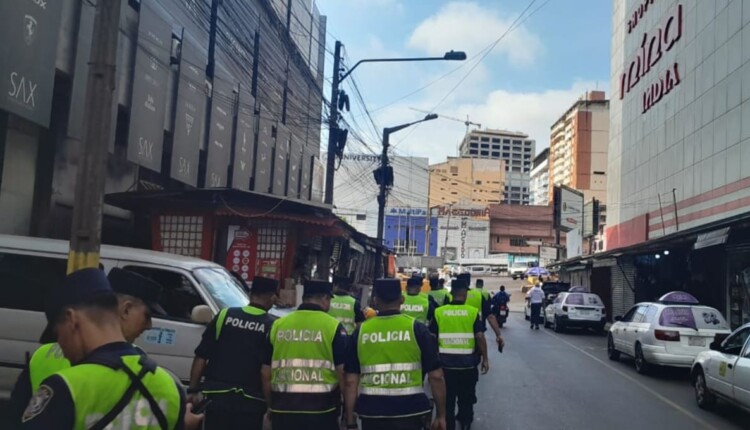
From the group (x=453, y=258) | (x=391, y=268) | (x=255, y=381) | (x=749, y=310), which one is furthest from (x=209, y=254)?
(x=453, y=258)

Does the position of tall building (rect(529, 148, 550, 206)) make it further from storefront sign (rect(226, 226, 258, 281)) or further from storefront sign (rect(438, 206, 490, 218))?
storefront sign (rect(226, 226, 258, 281))

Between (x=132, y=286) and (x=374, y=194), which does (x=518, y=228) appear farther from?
(x=132, y=286)

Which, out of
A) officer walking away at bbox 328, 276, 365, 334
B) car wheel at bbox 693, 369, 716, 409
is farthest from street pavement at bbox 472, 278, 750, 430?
officer walking away at bbox 328, 276, 365, 334

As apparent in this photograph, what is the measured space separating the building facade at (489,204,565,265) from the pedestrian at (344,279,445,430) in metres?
94.2

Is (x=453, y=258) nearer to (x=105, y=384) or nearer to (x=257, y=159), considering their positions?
(x=257, y=159)

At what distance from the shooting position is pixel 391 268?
4081cm

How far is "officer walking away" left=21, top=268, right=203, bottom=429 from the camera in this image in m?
2.17

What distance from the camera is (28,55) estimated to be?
33.6 ft

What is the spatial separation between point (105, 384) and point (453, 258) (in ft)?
294

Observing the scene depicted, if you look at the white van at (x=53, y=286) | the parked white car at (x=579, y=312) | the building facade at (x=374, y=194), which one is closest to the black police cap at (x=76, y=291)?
the white van at (x=53, y=286)

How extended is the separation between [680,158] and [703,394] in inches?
670

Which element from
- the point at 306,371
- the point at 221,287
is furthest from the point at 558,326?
the point at 306,371

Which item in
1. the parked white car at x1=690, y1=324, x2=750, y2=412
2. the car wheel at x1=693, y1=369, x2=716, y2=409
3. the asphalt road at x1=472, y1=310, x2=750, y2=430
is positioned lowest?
the asphalt road at x1=472, y1=310, x2=750, y2=430

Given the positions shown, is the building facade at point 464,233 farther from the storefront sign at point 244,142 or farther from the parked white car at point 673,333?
the parked white car at point 673,333
